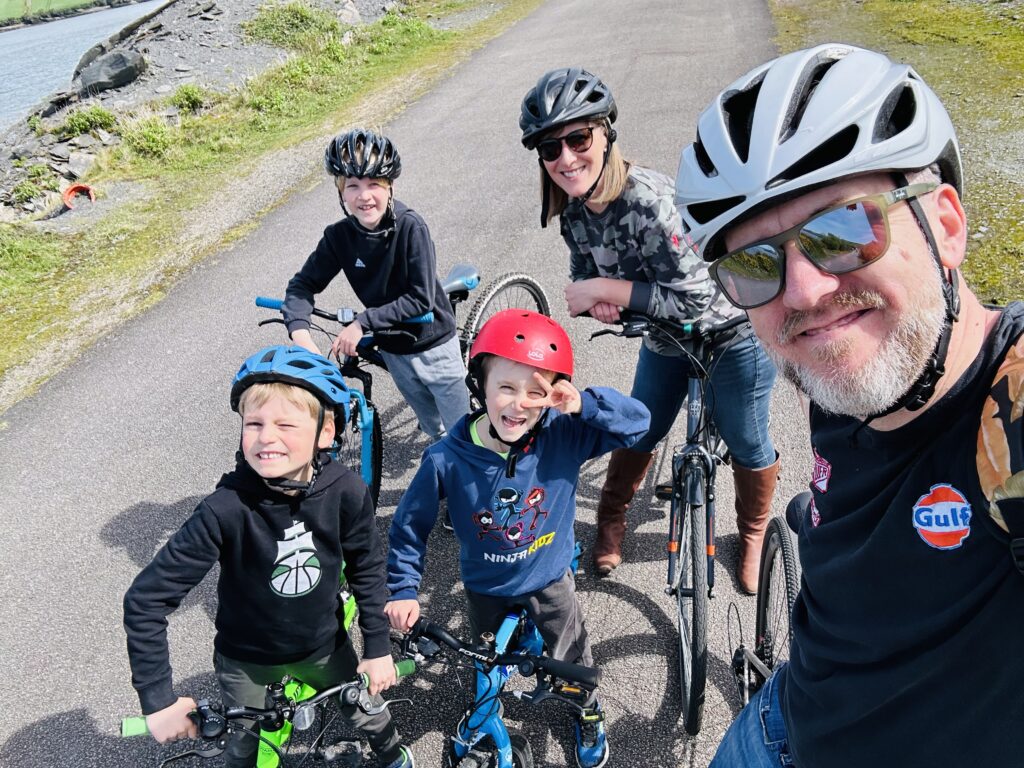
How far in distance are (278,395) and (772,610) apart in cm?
254

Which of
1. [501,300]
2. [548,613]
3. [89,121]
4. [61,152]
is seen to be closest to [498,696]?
[548,613]

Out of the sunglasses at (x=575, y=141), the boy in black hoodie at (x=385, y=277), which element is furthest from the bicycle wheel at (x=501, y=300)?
the sunglasses at (x=575, y=141)

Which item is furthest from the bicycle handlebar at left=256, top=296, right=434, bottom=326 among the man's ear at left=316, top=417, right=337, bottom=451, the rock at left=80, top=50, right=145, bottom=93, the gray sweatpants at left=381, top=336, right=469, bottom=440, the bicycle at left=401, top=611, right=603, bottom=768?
the rock at left=80, top=50, right=145, bottom=93

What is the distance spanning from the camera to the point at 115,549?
187 inches

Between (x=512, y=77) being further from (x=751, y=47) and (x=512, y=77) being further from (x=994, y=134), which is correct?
(x=994, y=134)

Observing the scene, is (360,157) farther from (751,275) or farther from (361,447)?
(751,275)

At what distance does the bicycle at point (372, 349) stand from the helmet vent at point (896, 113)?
2.82 metres

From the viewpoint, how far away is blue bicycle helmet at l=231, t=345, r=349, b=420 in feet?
9.24

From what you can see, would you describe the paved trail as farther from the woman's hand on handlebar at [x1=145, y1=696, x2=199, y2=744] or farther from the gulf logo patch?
the gulf logo patch

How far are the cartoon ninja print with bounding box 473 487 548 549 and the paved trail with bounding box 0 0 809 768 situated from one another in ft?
3.70

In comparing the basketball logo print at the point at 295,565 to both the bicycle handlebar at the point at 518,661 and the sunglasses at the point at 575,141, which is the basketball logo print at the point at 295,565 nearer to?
the bicycle handlebar at the point at 518,661

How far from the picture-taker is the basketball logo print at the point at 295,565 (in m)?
2.75

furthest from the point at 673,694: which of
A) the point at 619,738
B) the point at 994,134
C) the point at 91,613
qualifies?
the point at 994,134

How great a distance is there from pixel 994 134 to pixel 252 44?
16.8 metres
